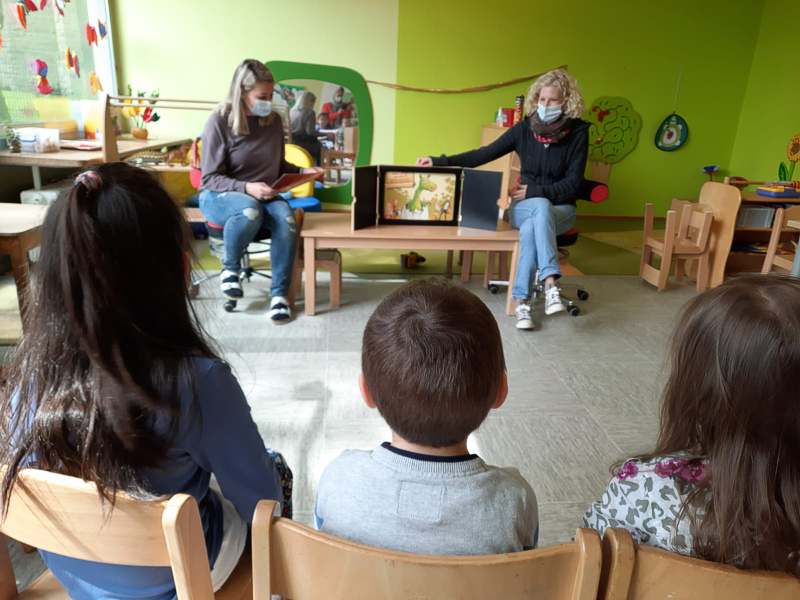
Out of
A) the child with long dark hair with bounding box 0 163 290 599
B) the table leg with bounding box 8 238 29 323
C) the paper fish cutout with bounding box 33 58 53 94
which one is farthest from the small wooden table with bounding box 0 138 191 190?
the child with long dark hair with bounding box 0 163 290 599

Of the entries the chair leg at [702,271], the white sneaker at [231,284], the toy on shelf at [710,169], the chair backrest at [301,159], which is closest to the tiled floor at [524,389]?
the white sneaker at [231,284]

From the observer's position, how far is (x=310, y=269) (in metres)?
2.99

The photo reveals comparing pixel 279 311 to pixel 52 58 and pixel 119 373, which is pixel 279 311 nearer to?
pixel 119 373

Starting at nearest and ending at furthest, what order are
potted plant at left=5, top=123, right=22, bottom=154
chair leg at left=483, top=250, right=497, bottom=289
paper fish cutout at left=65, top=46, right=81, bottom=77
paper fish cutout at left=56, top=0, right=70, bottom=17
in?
1. potted plant at left=5, top=123, right=22, bottom=154
2. chair leg at left=483, top=250, right=497, bottom=289
3. paper fish cutout at left=56, top=0, right=70, bottom=17
4. paper fish cutout at left=65, top=46, right=81, bottom=77

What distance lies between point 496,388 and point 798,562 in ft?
1.39

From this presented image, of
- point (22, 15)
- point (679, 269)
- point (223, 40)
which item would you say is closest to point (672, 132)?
point (679, 269)

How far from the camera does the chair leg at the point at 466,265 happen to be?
3766mm

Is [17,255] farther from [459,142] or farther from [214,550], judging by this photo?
[459,142]

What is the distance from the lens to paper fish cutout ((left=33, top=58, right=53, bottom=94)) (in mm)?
4020

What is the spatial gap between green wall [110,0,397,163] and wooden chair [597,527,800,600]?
208 inches

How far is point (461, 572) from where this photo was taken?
583 millimetres

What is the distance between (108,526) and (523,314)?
258 cm

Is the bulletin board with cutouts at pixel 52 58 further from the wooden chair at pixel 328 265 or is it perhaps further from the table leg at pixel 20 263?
the table leg at pixel 20 263

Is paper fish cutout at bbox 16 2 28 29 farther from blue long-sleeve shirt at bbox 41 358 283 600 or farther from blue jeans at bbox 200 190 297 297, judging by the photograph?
blue long-sleeve shirt at bbox 41 358 283 600
